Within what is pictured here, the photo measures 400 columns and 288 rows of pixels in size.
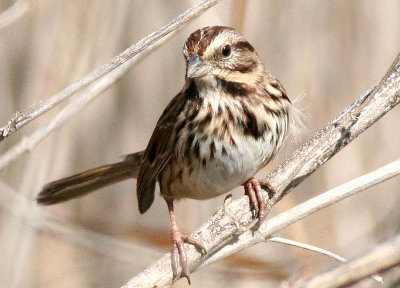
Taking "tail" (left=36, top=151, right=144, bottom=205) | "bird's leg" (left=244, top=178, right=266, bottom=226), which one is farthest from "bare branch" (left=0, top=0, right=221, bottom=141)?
"tail" (left=36, top=151, right=144, bottom=205)

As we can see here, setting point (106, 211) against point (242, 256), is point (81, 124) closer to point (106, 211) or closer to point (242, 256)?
point (106, 211)

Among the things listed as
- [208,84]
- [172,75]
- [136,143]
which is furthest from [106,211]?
[208,84]

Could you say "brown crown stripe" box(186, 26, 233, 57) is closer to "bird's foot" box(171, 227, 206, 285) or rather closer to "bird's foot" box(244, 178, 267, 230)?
"bird's foot" box(244, 178, 267, 230)

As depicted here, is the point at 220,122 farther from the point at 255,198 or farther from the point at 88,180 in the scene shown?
the point at 88,180

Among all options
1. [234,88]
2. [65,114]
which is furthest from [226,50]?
[65,114]

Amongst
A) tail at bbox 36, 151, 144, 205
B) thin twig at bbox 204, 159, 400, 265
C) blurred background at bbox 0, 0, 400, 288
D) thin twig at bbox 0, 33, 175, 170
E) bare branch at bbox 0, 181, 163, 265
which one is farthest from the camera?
tail at bbox 36, 151, 144, 205

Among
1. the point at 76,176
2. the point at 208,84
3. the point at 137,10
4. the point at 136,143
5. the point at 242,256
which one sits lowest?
the point at 242,256
